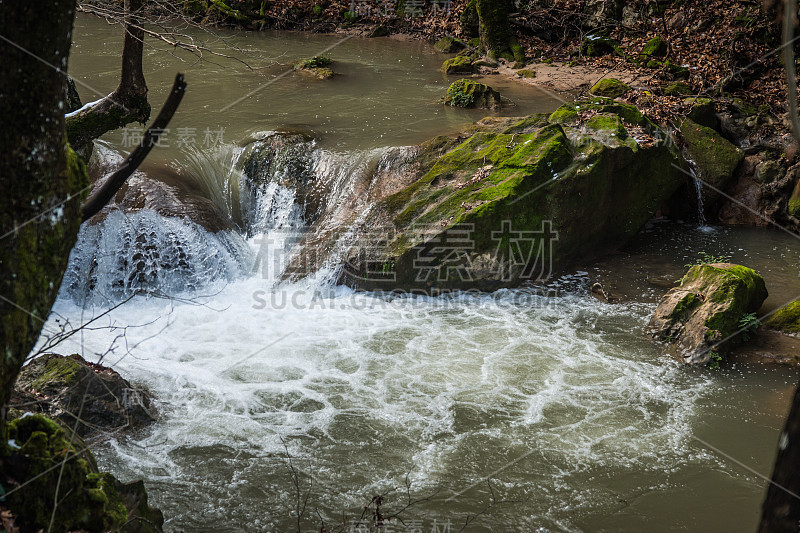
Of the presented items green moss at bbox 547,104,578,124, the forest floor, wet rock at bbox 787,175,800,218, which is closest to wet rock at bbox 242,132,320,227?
the forest floor

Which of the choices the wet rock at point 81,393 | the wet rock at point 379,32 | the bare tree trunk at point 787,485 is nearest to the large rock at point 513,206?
the wet rock at point 81,393

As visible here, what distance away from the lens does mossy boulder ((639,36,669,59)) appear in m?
12.9

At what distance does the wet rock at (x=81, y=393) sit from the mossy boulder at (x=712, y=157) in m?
8.24

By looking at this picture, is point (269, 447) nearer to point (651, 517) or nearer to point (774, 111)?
point (651, 517)

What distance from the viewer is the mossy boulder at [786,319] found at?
6664 mm

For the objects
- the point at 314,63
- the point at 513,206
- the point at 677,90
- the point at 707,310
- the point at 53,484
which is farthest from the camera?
the point at 314,63

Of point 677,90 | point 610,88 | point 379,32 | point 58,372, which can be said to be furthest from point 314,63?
point 58,372

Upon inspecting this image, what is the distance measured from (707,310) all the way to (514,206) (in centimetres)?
240

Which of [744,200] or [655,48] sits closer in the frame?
[744,200]

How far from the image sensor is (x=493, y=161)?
27.1 feet

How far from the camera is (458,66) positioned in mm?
14250

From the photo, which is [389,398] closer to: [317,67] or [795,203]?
[795,203]

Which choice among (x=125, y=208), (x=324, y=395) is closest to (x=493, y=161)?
(x=324, y=395)

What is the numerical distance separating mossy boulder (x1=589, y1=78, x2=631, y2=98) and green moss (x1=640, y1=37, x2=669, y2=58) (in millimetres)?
2048
